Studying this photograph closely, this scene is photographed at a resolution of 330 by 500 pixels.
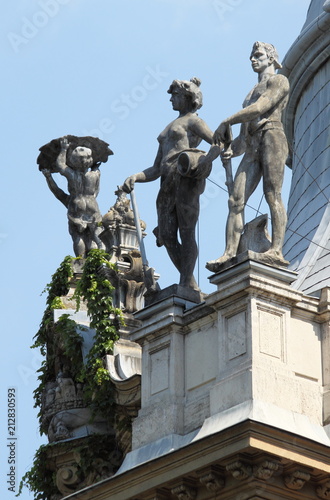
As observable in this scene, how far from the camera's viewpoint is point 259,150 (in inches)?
1201

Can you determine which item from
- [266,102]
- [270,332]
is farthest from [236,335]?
[266,102]

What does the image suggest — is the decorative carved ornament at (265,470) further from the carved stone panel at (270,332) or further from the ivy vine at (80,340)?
the ivy vine at (80,340)

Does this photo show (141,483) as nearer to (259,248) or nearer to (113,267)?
(259,248)

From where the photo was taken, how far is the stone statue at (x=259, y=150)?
3009cm

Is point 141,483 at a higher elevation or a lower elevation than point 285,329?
lower

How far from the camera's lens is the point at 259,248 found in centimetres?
2989

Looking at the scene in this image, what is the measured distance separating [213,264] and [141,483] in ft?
11.3

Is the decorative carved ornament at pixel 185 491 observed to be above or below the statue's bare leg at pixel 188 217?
below

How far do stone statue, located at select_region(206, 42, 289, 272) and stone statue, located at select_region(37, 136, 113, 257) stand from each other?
6.49 m

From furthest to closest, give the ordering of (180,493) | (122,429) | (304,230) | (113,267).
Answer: (304,230)
(113,267)
(122,429)
(180,493)

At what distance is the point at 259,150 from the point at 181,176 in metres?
1.60

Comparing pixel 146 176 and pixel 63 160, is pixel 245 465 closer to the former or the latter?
pixel 146 176

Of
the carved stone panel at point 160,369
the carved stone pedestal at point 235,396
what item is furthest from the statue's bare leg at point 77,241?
the carved stone panel at point 160,369

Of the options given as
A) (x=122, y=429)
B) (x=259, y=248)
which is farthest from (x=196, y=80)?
(x=122, y=429)
